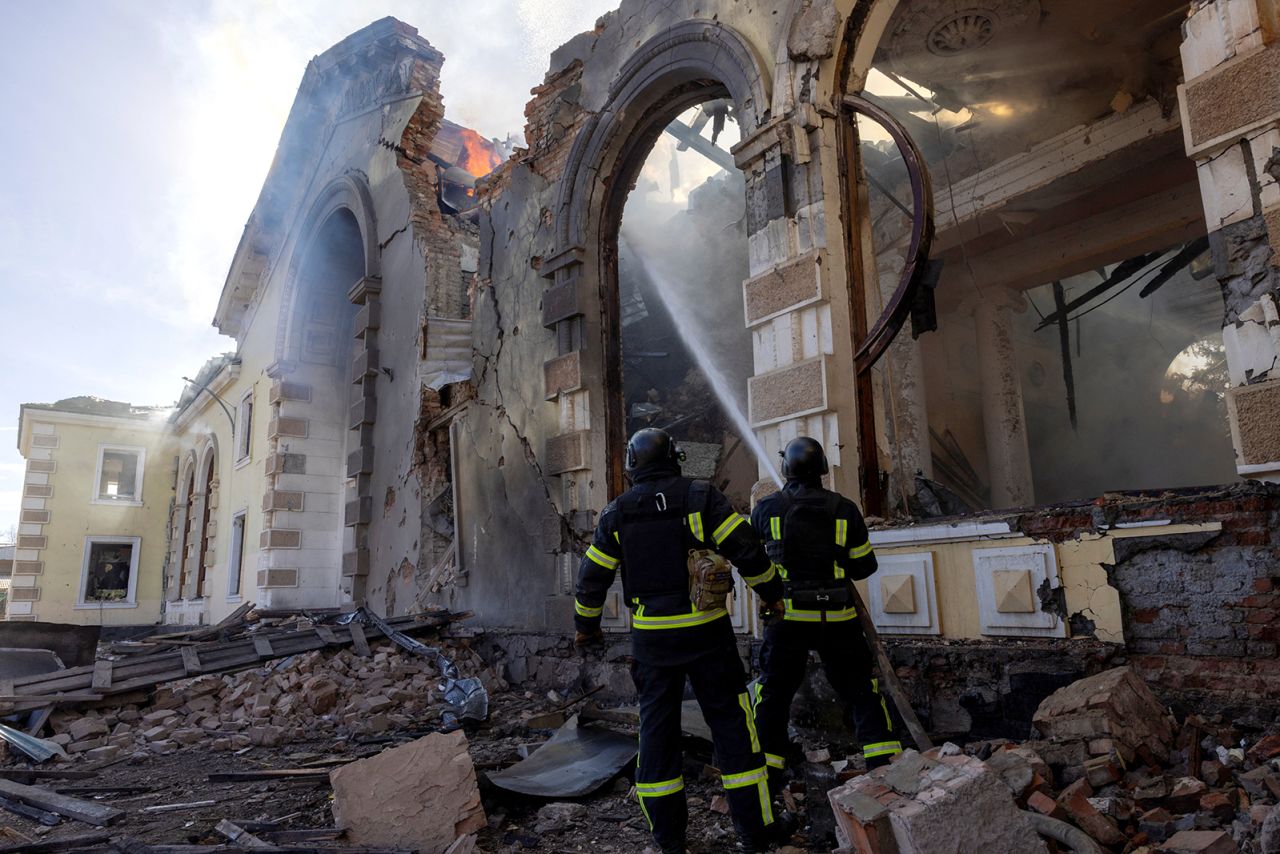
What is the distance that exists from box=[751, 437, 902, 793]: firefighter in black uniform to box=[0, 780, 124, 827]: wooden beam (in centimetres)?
350

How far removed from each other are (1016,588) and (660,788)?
213cm

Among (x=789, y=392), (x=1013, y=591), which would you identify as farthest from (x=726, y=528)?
(x=789, y=392)

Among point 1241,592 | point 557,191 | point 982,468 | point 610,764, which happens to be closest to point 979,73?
point 557,191

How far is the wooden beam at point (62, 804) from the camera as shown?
4.33m

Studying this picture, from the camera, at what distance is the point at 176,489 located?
24.7 m

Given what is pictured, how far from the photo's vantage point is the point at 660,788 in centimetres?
357

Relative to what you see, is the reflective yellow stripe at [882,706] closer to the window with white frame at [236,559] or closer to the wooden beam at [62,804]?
the wooden beam at [62,804]

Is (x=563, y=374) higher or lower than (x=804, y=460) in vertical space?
higher

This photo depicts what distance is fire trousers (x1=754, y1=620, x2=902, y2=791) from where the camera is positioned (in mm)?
4027

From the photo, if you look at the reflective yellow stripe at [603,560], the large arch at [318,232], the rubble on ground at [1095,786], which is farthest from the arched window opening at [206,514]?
the rubble on ground at [1095,786]

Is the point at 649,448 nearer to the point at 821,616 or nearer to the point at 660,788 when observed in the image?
the point at 821,616

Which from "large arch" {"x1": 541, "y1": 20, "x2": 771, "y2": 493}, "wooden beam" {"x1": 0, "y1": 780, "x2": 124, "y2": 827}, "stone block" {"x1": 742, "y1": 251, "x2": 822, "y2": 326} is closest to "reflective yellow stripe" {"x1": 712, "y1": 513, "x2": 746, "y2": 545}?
"stone block" {"x1": 742, "y1": 251, "x2": 822, "y2": 326}

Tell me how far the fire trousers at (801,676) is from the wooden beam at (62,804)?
3.49m

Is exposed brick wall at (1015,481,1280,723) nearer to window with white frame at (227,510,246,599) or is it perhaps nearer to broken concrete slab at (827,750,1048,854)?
broken concrete slab at (827,750,1048,854)
